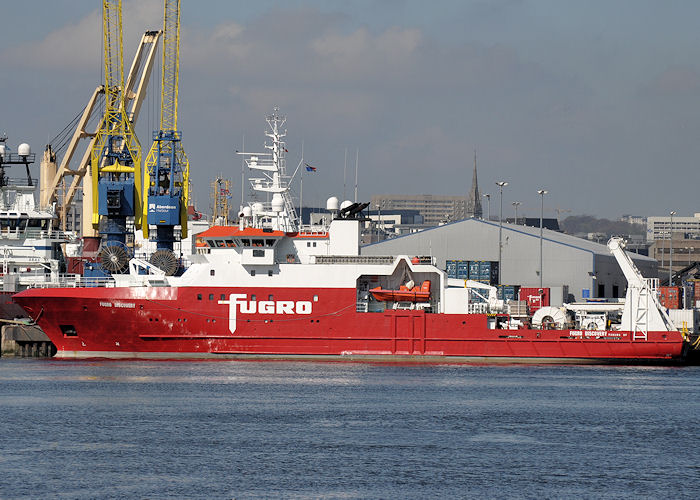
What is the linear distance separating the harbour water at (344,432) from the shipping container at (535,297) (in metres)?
9.98

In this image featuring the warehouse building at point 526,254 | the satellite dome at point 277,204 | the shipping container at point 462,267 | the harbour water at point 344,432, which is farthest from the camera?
the shipping container at point 462,267

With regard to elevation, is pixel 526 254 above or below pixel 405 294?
above

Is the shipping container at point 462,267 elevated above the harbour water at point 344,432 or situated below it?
above

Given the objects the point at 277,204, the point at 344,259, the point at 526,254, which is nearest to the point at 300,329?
the point at 344,259

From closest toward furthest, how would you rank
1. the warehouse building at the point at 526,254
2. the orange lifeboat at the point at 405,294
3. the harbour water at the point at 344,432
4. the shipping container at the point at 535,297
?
the harbour water at the point at 344,432 → the orange lifeboat at the point at 405,294 → the shipping container at the point at 535,297 → the warehouse building at the point at 526,254

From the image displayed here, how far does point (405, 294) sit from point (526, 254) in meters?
26.7

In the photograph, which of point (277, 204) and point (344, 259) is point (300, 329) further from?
point (277, 204)

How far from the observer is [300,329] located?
43281 mm

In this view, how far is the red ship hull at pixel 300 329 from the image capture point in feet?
142

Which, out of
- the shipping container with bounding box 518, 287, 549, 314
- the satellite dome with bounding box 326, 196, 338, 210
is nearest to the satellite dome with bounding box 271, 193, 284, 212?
the satellite dome with bounding box 326, 196, 338, 210

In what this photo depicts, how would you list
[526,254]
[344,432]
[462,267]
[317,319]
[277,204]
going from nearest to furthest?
[344,432], [317,319], [277,204], [526,254], [462,267]

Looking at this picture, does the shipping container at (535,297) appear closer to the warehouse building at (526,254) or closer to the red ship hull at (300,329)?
the warehouse building at (526,254)

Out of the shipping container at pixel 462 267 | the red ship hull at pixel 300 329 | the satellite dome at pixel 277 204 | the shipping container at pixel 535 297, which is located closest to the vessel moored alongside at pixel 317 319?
the red ship hull at pixel 300 329

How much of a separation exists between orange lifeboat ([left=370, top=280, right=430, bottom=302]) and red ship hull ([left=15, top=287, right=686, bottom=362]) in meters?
0.66
